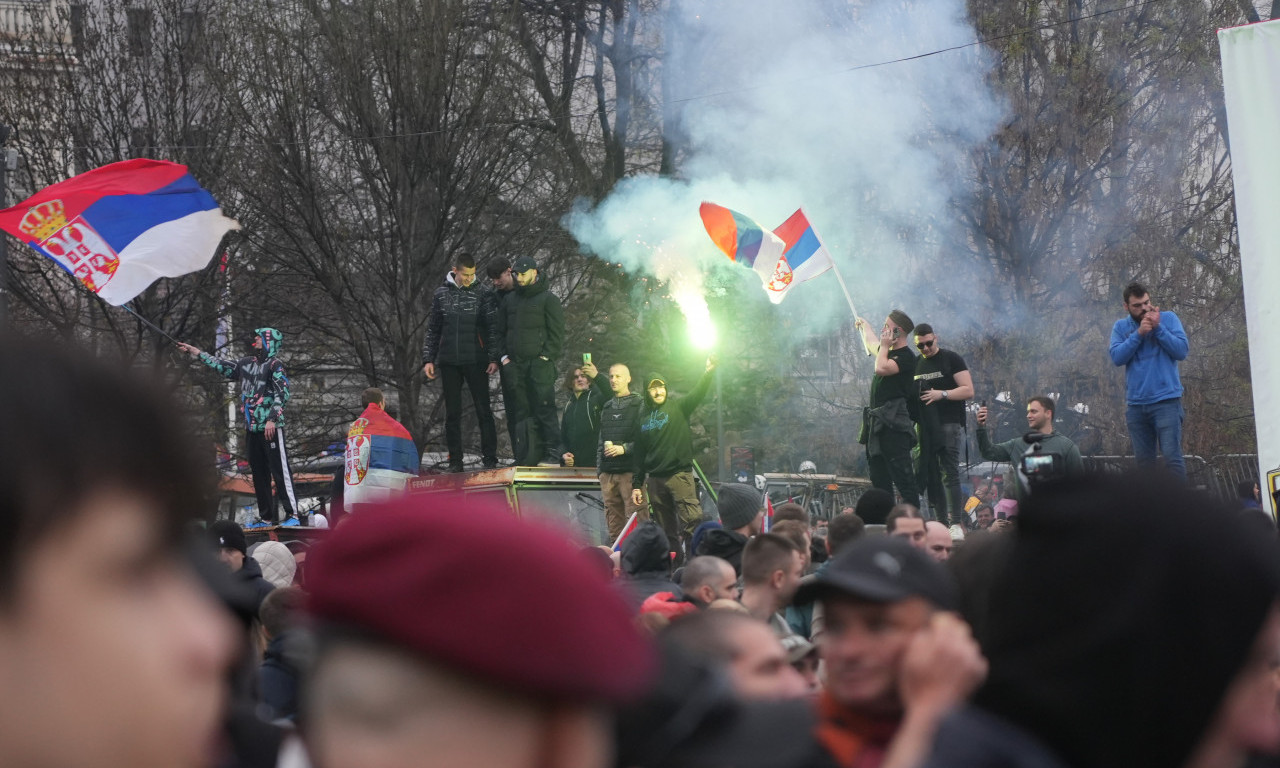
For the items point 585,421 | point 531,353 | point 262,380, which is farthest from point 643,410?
point 262,380

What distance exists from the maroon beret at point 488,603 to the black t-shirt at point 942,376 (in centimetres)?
1052

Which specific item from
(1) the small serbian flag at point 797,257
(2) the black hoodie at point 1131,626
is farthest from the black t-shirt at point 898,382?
(2) the black hoodie at point 1131,626

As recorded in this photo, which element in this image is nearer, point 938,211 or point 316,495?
point 316,495

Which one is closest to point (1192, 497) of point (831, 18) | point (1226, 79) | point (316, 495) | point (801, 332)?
point (1226, 79)

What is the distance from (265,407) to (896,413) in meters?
6.42

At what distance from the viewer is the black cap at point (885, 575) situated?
2.57 metres

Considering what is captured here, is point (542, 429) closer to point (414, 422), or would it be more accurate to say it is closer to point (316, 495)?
point (414, 422)

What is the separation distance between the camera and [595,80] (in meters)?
25.1

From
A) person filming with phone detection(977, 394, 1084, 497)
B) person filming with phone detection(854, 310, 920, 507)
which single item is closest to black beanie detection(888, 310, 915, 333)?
person filming with phone detection(854, 310, 920, 507)

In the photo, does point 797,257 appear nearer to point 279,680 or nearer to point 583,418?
point 583,418

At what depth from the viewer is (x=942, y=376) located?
11.3 m

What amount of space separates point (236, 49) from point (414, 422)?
5742mm

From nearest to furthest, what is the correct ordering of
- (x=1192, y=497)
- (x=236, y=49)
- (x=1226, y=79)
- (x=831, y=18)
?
(x=1192, y=497) → (x=1226, y=79) → (x=236, y=49) → (x=831, y=18)

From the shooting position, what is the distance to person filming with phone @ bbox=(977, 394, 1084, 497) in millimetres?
6754
